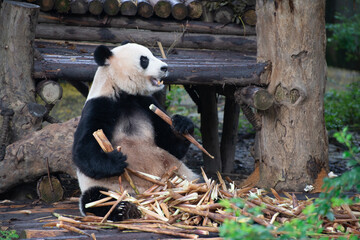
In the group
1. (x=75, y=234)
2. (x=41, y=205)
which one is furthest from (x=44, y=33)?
(x=75, y=234)

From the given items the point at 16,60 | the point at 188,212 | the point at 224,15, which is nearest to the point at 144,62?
the point at 188,212

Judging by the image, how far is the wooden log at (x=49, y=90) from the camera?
461cm

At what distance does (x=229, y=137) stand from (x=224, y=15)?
5.10ft

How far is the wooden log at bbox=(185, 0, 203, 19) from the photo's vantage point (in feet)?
20.7

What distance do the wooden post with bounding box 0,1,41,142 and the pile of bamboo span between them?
134cm

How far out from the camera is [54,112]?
10.6 meters

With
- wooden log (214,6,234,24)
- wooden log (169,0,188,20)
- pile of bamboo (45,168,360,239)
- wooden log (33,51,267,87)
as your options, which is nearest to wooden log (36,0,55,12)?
wooden log (169,0,188,20)

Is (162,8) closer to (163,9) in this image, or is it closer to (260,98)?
(163,9)

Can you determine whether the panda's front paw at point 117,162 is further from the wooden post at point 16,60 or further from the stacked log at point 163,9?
the stacked log at point 163,9

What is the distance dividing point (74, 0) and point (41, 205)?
2.76 meters

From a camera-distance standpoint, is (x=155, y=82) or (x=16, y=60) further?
(x=16, y=60)

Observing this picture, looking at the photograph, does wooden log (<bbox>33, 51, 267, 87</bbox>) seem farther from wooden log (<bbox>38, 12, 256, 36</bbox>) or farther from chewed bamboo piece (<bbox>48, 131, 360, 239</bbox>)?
wooden log (<bbox>38, 12, 256, 36</bbox>)

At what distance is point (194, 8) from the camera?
633 cm

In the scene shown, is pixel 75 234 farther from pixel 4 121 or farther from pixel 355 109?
pixel 355 109
